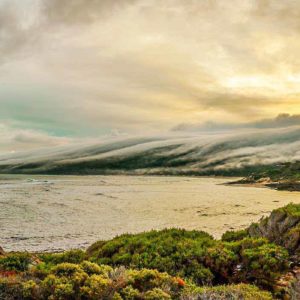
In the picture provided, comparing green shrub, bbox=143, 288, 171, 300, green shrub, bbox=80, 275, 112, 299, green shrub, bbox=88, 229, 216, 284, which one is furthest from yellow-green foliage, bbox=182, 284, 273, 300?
green shrub, bbox=88, 229, 216, 284

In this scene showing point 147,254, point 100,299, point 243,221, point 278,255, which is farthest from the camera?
point 243,221

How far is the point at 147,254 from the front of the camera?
1129 cm

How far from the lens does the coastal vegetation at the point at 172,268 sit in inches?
279

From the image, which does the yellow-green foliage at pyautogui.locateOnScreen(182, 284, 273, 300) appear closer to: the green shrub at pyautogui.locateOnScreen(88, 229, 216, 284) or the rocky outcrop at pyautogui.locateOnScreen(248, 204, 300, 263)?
the green shrub at pyautogui.locateOnScreen(88, 229, 216, 284)

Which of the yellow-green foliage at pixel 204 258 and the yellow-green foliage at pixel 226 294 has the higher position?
the yellow-green foliage at pixel 226 294

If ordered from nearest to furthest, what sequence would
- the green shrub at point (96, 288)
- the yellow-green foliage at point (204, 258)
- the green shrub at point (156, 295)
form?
the green shrub at point (156, 295), the green shrub at point (96, 288), the yellow-green foliage at point (204, 258)

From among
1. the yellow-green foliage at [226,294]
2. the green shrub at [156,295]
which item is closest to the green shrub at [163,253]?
the yellow-green foliage at [226,294]

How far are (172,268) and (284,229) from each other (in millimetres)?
4848

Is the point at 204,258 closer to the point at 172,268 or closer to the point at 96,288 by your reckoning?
the point at 172,268

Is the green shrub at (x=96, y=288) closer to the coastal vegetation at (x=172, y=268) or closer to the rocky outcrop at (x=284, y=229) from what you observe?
the coastal vegetation at (x=172, y=268)

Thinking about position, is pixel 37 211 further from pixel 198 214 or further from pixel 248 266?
pixel 248 266

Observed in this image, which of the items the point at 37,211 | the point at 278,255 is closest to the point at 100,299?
the point at 278,255

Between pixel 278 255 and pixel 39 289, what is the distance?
659cm

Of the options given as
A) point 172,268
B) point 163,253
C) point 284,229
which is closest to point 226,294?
point 172,268
